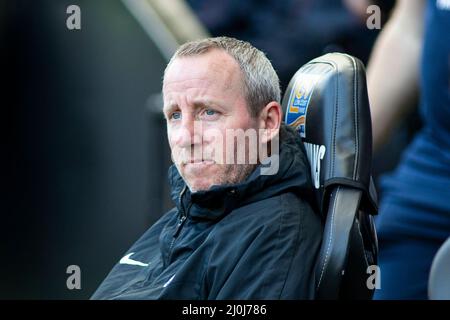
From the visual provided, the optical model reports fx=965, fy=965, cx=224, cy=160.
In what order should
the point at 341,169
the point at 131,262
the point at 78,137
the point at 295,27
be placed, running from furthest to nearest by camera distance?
the point at 78,137 < the point at 295,27 < the point at 131,262 < the point at 341,169

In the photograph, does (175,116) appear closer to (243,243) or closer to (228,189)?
(228,189)

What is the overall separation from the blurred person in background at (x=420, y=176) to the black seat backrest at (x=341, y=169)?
2.37ft

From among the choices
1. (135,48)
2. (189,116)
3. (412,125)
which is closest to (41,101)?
(135,48)

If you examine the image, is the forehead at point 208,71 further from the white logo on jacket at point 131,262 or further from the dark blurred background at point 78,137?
the dark blurred background at point 78,137

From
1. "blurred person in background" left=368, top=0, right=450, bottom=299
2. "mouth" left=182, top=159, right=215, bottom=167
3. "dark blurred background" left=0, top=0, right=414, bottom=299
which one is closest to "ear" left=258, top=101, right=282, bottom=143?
"mouth" left=182, top=159, right=215, bottom=167

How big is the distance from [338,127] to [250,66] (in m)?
0.22

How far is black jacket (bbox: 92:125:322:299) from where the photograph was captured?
1776mm

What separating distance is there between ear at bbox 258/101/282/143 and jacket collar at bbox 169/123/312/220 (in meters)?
0.04

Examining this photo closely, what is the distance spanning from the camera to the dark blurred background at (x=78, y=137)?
398cm

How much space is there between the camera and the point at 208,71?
1.93 m

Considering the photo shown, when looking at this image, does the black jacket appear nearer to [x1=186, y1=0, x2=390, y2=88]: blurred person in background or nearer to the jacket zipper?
the jacket zipper

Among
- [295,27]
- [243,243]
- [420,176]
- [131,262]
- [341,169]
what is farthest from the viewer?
[295,27]

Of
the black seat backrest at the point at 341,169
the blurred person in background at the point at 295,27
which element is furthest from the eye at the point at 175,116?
the blurred person in background at the point at 295,27

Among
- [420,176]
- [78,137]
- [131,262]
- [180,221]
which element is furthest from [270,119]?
[78,137]
